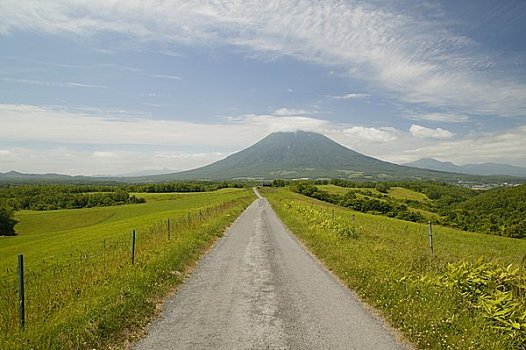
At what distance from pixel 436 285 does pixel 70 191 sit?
484 feet

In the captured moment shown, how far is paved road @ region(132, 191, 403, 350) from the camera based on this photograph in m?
6.43

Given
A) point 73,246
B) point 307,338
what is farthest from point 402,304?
point 73,246

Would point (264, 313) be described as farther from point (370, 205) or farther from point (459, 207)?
point (459, 207)

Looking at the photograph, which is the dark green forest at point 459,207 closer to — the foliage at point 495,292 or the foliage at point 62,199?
the foliage at point 62,199

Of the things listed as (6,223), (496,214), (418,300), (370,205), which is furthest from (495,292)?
(496,214)

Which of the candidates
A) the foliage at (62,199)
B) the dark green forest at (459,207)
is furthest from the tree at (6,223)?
the dark green forest at (459,207)

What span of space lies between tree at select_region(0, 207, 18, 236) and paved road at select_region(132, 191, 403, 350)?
253 feet

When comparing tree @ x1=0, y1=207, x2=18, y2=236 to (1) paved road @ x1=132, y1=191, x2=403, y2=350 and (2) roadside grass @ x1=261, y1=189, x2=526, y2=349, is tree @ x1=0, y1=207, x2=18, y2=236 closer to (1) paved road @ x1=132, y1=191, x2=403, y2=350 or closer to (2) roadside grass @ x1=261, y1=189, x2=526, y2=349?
(1) paved road @ x1=132, y1=191, x2=403, y2=350

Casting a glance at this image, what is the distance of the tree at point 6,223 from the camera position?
237ft

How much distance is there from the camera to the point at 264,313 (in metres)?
7.92

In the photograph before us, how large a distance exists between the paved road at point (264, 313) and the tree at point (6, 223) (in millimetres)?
77175

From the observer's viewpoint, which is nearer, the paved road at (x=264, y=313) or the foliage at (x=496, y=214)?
the paved road at (x=264, y=313)

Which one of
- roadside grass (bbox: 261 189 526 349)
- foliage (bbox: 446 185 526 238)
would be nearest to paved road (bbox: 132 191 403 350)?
roadside grass (bbox: 261 189 526 349)

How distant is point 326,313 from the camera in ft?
26.2
